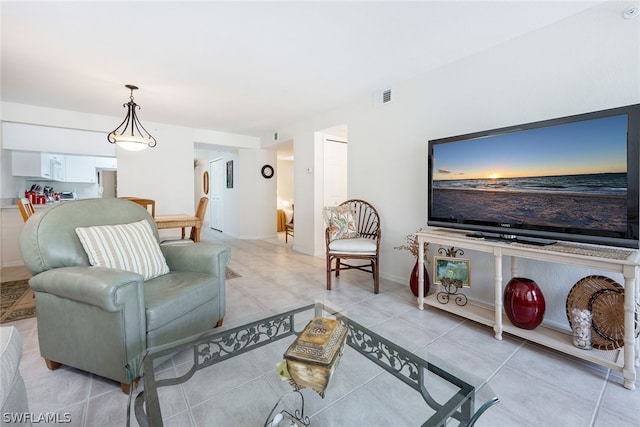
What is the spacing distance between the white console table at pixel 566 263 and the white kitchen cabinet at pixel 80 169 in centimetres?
515

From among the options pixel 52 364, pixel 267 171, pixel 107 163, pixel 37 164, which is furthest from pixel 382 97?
pixel 37 164

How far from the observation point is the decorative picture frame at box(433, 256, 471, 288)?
2.16m

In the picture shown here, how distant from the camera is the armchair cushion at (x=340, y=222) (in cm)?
306

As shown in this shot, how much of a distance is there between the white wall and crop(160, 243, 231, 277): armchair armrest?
1969 mm

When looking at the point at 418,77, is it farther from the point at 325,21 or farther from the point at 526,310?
the point at 526,310

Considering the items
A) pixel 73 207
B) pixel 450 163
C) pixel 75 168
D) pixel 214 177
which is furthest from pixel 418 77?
pixel 214 177

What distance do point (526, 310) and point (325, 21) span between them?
8.01 feet

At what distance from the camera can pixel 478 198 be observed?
210cm

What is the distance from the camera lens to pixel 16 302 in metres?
2.44

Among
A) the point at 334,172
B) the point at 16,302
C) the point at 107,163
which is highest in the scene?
the point at 107,163

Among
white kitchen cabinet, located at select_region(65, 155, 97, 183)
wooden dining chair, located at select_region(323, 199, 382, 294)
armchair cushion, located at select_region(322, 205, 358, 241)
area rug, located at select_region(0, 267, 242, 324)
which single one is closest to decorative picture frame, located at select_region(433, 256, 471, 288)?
wooden dining chair, located at select_region(323, 199, 382, 294)

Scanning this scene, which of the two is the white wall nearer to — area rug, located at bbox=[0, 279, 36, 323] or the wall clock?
the wall clock

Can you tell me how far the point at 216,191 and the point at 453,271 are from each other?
679 cm

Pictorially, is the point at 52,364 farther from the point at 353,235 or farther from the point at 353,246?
the point at 353,235
